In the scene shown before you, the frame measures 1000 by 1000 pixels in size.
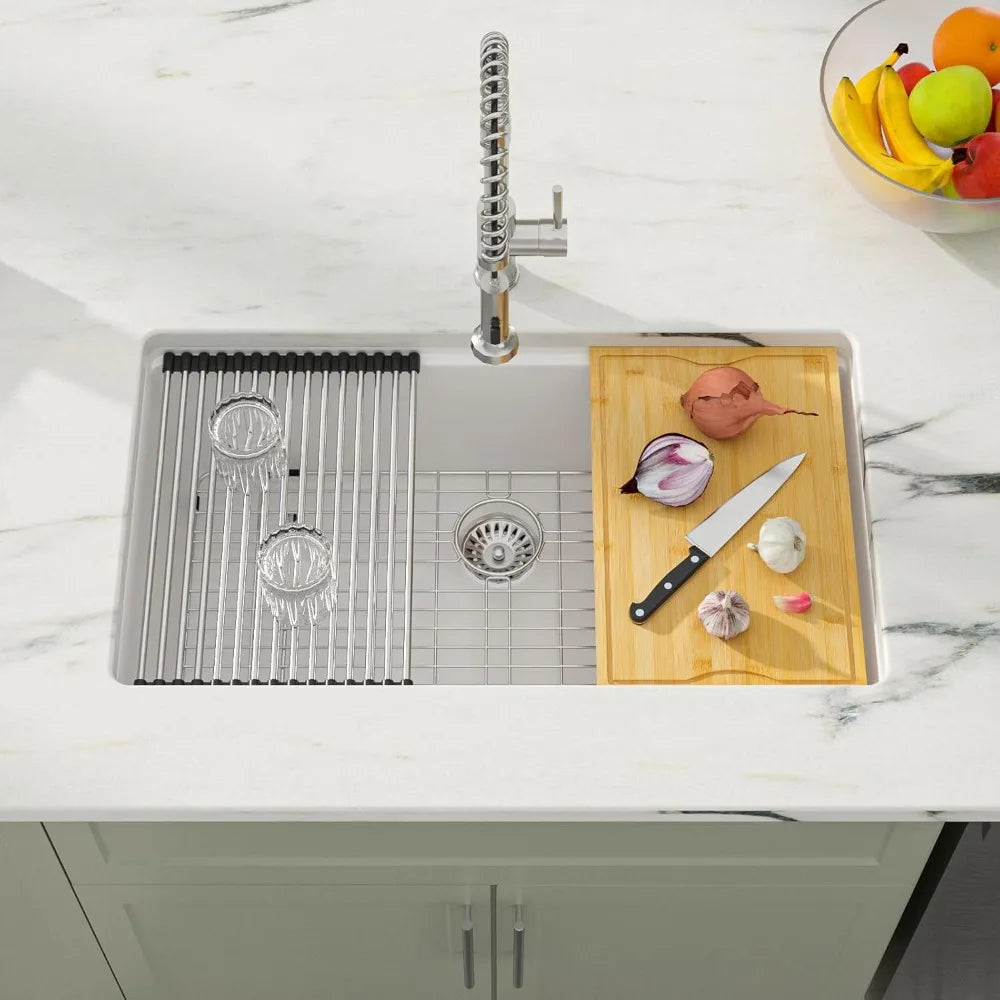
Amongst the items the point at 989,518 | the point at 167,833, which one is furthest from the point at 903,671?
the point at 167,833

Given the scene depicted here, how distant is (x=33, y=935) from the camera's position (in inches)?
59.1

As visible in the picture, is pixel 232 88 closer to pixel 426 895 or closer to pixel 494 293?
pixel 494 293

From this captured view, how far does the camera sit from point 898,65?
5.24 feet

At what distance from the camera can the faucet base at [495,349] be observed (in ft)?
4.57

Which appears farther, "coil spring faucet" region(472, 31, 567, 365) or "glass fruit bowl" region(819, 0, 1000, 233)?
"glass fruit bowl" region(819, 0, 1000, 233)

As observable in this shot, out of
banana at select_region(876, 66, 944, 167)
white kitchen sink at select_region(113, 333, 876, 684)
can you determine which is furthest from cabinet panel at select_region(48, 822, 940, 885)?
banana at select_region(876, 66, 944, 167)

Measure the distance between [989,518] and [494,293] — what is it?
565mm

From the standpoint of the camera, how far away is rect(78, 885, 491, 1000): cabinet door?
143 cm

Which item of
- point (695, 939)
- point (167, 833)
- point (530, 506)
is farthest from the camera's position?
point (530, 506)

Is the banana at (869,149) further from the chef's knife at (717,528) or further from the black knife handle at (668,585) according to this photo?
the black knife handle at (668,585)

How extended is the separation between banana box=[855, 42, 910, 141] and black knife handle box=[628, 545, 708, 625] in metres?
0.56

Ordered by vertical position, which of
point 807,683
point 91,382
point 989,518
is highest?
point 91,382

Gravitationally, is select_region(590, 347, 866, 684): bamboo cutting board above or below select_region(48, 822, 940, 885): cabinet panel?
above

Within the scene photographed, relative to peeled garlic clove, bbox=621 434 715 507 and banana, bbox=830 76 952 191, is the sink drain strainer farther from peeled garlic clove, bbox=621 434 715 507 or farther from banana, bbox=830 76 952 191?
banana, bbox=830 76 952 191
